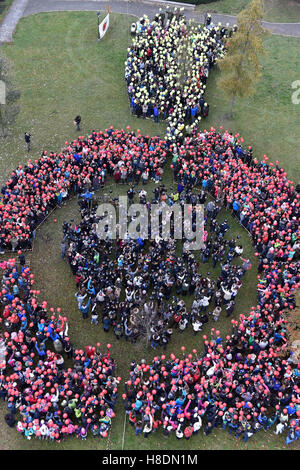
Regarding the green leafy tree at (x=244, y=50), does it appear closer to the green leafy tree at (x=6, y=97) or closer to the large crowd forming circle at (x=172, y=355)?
the large crowd forming circle at (x=172, y=355)

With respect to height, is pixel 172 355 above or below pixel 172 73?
below

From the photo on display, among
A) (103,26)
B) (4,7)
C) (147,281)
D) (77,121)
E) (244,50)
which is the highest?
(244,50)

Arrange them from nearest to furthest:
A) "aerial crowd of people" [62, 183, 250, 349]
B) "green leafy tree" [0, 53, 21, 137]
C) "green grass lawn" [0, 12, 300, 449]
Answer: "green grass lawn" [0, 12, 300, 449]
"aerial crowd of people" [62, 183, 250, 349]
"green leafy tree" [0, 53, 21, 137]

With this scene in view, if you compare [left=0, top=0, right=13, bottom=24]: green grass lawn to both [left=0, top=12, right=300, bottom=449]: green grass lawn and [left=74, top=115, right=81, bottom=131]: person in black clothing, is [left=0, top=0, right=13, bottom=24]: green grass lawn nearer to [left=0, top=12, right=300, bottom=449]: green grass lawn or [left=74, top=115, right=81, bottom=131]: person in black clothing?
[left=0, top=12, right=300, bottom=449]: green grass lawn

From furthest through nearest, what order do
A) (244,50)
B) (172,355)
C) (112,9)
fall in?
(112,9) → (244,50) → (172,355)

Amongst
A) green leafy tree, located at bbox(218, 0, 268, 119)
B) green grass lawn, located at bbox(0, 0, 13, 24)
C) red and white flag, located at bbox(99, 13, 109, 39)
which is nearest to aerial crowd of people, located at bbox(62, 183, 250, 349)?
green leafy tree, located at bbox(218, 0, 268, 119)

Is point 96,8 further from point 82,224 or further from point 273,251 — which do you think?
point 273,251

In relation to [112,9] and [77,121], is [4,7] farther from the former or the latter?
[77,121]

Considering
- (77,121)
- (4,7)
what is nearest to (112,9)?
(4,7)
